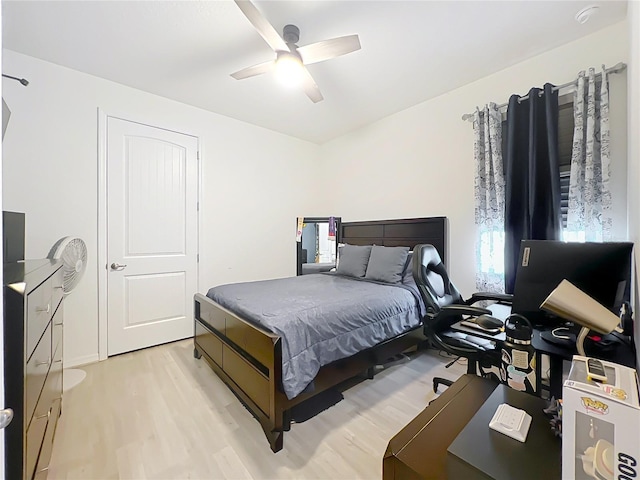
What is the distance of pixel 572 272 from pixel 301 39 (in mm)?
2302

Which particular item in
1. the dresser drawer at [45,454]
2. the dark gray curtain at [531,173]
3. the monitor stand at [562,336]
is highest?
the dark gray curtain at [531,173]

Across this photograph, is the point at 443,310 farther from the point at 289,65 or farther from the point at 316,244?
the point at 316,244

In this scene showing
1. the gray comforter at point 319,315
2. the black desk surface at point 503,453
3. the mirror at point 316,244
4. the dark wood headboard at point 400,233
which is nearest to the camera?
the black desk surface at point 503,453

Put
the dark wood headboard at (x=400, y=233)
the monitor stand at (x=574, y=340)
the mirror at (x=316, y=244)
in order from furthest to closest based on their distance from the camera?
the mirror at (x=316, y=244) → the dark wood headboard at (x=400, y=233) → the monitor stand at (x=574, y=340)

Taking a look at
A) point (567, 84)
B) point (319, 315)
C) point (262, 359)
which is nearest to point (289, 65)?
point (319, 315)

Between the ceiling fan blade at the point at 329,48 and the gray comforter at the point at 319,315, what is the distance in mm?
1770

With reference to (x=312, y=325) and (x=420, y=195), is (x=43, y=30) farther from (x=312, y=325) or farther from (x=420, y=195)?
(x=420, y=195)

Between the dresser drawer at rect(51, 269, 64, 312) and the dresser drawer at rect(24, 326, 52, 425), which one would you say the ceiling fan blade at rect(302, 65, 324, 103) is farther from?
the dresser drawer at rect(24, 326, 52, 425)

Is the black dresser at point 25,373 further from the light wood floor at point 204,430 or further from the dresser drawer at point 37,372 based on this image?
the light wood floor at point 204,430

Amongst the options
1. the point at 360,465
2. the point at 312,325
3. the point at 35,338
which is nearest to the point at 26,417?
the point at 35,338

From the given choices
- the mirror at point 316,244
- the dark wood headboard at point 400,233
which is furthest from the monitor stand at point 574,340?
the mirror at point 316,244

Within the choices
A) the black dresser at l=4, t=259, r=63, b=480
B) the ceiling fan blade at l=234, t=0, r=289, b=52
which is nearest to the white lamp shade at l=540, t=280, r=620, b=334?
the black dresser at l=4, t=259, r=63, b=480

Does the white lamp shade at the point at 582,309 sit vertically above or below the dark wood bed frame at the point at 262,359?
above

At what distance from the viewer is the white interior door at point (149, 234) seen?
2.80m
